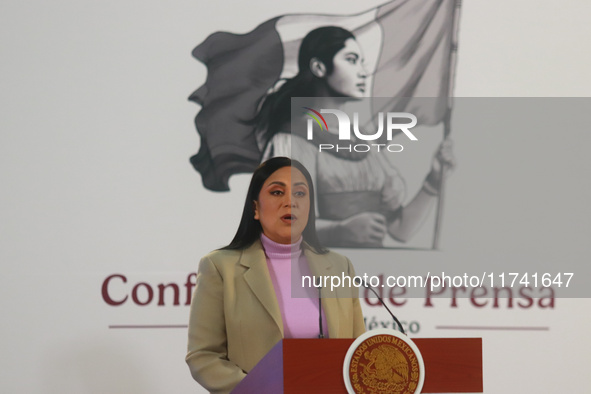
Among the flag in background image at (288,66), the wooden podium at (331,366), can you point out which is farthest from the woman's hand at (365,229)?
the wooden podium at (331,366)

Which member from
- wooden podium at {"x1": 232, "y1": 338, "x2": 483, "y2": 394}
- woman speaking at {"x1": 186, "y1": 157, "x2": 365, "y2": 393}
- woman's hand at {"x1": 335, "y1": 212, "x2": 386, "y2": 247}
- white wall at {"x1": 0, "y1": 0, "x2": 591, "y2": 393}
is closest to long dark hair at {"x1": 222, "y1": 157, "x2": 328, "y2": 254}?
woman speaking at {"x1": 186, "y1": 157, "x2": 365, "y2": 393}

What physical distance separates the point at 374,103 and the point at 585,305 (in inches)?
55.4

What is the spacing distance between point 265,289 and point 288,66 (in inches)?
61.2

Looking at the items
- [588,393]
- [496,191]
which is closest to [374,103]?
[496,191]

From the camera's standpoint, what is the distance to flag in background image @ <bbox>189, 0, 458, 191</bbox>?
11.9 ft

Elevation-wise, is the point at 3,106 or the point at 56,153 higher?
the point at 3,106

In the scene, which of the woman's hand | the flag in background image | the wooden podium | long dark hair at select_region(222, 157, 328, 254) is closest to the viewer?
the wooden podium

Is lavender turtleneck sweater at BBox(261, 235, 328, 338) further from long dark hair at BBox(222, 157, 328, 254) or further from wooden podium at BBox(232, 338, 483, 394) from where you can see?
wooden podium at BBox(232, 338, 483, 394)

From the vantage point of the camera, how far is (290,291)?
2.47 meters

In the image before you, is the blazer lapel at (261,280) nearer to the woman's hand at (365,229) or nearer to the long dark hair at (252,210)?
the long dark hair at (252,210)

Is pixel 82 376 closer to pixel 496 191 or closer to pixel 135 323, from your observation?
pixel 135 323

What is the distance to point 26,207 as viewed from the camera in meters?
3.55

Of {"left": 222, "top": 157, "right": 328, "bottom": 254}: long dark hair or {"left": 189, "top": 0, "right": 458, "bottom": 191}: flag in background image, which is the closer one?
{"left": 222, "top": 157, "right": 328, "bottom": 254}: long dark hair

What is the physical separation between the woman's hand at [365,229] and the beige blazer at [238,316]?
27.7 inches
